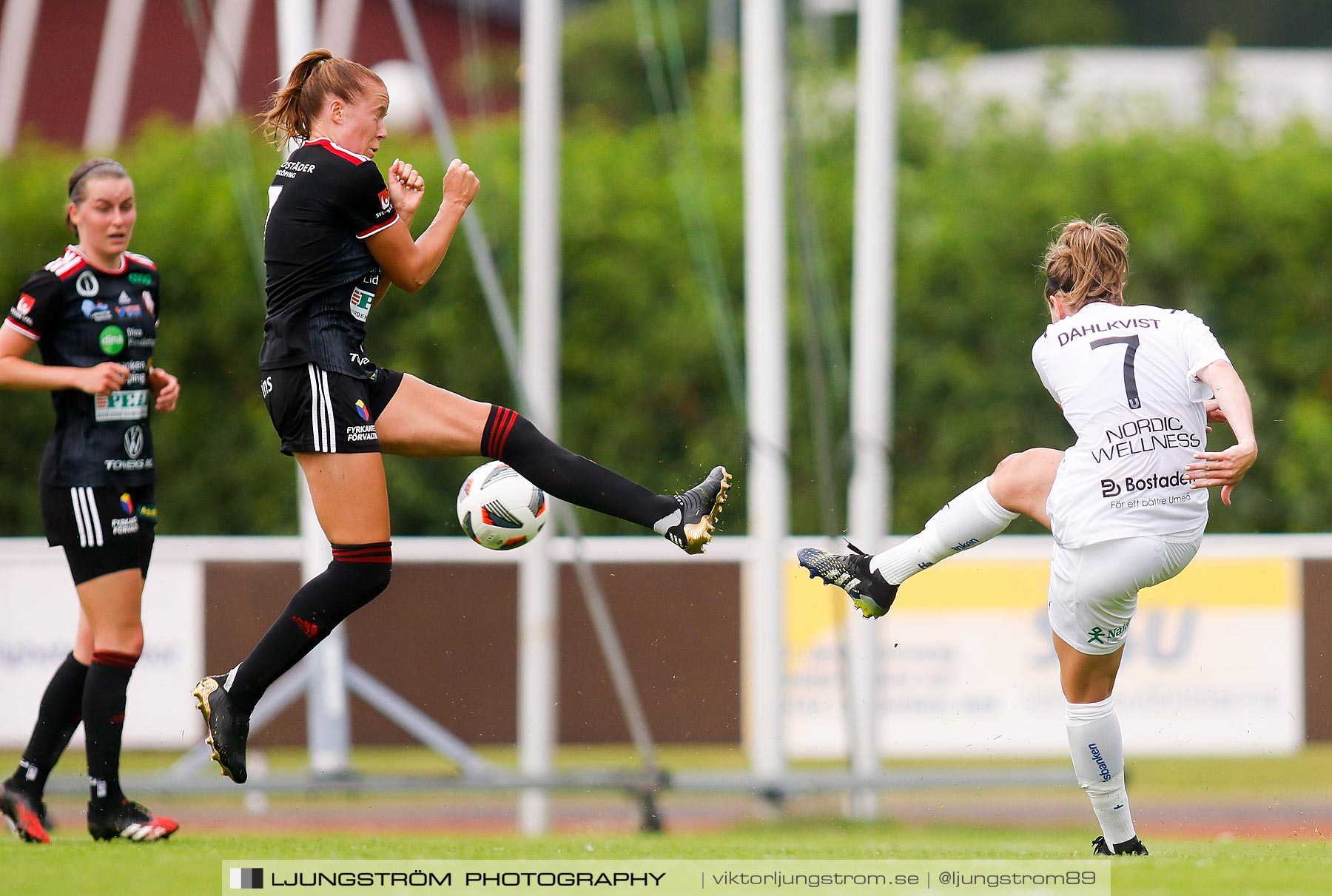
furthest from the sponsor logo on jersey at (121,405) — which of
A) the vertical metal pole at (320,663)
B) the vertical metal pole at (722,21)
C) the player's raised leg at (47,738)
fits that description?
the vertical metal pole at (722,21)

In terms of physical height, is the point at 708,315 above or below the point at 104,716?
above

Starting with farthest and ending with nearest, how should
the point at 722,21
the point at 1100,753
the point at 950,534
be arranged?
the point at 722,21
the point at 950,534
the point at 1100,753

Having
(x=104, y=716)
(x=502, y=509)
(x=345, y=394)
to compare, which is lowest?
(x=104, y=716)

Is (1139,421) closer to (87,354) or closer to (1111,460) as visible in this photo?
(1111,460)

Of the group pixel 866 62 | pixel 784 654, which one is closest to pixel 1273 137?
pixel 866 62

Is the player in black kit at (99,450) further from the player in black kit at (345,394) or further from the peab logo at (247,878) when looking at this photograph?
the peab logo at (247,878)

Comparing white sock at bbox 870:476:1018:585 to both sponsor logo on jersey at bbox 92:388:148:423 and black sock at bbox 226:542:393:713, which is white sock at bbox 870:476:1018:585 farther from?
sponsor logo on jersey at bbox 92:388:148:423

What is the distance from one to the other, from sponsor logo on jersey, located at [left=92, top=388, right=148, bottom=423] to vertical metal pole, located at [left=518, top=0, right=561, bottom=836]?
3.51 metres

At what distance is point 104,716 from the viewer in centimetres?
567

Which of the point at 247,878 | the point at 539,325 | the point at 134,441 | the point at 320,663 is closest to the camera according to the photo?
the point at 247,878

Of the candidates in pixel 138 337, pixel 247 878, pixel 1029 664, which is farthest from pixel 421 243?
pixel 1029 664

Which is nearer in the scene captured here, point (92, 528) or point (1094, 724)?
point (1094, 724)

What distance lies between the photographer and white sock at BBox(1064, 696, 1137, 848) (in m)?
5.25

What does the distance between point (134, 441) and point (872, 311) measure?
5.05 m
